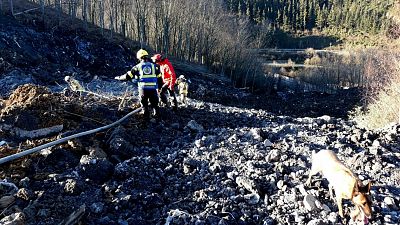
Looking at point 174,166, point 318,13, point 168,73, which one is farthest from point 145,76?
point 318,13

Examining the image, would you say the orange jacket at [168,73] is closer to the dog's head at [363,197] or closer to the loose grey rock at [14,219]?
the loose grey rock at [14,219]

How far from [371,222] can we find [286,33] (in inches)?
3594

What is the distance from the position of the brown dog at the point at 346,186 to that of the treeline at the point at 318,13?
283ft

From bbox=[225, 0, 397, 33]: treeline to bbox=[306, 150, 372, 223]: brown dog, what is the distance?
3401 inches

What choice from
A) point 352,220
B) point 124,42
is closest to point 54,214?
point 352,220

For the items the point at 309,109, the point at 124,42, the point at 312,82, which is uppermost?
the point at 124,42

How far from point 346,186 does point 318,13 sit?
98.6 metres

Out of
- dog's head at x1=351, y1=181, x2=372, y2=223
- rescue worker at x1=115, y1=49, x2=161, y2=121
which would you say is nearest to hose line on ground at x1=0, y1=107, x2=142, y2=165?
rescue worker at x1=115, y1=49, x2=161, y2=121

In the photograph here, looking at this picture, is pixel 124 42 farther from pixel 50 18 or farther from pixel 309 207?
pixel 309 207

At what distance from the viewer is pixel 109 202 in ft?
16.3

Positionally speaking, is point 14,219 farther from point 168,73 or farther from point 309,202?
point 168,73

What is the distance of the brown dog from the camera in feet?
14.2

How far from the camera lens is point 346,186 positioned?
174 inches

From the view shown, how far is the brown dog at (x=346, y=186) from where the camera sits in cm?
432
